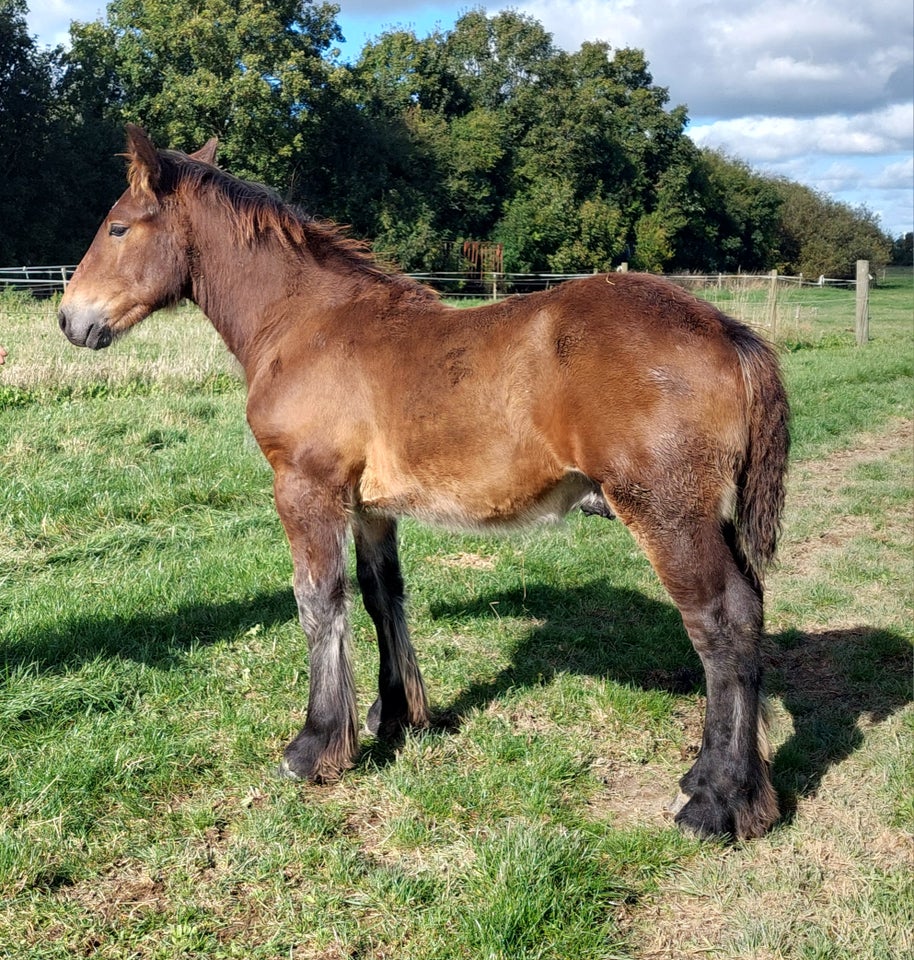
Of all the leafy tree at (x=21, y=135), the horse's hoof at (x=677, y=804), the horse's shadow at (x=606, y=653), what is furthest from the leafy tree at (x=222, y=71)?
the horse's hoof at (x=677, y=804)

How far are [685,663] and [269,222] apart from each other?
10.6 feet

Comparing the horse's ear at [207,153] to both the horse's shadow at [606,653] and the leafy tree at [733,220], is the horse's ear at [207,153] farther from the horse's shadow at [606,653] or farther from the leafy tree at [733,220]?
the leafy tree at [733,220]

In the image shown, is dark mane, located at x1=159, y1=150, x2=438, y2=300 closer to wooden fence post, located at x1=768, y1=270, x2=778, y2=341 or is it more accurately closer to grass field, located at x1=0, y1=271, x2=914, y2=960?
grass field, located at x1=0, y1=271, x2=914, y2=960

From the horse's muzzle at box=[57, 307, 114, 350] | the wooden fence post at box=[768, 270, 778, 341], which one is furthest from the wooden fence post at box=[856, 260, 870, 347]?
the horse's muzzle at box=[57, 307, 114, 350]

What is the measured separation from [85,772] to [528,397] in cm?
236

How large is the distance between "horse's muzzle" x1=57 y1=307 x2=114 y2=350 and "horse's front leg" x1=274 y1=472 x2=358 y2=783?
1170mm

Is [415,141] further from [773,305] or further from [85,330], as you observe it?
[85,330]

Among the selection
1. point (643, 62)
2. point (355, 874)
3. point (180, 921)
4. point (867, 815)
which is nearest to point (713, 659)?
point (867, 815)

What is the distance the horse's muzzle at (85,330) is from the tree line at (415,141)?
3334 cm

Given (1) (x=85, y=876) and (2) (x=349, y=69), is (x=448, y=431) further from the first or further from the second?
(2) (x=349, y=69)

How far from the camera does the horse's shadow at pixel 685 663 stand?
406 centimetres

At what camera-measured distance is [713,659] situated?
10.9 ft

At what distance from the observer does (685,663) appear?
4.89 metres

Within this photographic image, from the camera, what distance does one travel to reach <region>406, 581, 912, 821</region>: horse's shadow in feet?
13.3
